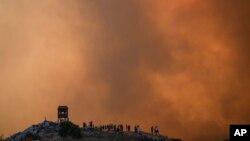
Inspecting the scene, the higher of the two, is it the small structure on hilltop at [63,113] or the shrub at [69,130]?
the small structure on hilltop at [63,113]

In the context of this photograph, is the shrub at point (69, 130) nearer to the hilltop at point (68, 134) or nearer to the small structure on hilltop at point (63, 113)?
the hilltop at point (68, 134)

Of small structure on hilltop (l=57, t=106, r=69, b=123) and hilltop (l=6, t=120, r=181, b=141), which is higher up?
small structure on hilltop (l=57, t=106, r=69, b=123)

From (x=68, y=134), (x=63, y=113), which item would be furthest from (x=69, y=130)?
(x=63, y=113)

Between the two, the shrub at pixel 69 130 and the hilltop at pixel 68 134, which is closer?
the hilltop at pixel 68 134

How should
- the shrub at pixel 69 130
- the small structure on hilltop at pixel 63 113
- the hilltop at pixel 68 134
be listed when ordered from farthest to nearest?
the small structure on hilltop at pixel 63 113
the shrub at pixel 69 130
the hilltop at pixel 68 134

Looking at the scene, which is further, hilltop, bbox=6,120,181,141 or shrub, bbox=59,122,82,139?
shrub, bbox=59,122,82,139

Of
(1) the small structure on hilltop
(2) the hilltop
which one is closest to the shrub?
(2) the hilltop

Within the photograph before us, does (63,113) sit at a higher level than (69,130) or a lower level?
higher

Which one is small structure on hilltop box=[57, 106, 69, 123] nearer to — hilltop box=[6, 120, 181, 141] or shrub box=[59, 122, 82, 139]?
hilltop box=[6, 120, 181, 141]

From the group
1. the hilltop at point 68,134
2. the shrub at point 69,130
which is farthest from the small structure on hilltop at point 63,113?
the shrub at point 69,130

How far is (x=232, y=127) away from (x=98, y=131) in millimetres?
79039

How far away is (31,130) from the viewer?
127m

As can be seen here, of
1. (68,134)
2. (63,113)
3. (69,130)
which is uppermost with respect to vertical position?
(63,113)

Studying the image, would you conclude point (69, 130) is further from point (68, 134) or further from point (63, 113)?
point (63, 113)
